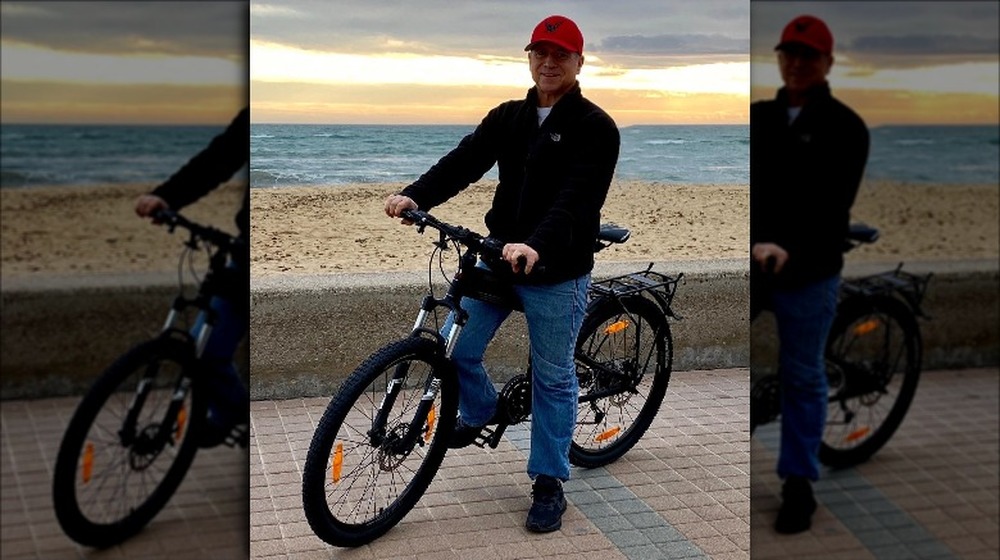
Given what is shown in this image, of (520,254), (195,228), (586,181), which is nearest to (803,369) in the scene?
(195,228)

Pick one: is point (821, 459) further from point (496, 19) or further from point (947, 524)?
point (496, 19)

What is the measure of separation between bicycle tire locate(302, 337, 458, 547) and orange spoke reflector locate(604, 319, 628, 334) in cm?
56

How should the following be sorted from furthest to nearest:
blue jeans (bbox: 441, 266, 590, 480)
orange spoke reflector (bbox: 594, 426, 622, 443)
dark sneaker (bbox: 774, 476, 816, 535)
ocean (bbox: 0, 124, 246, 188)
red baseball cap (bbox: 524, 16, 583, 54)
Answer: orange spoke reflector (bbox: 594, 426, 622, 443)
blue jeans (bbox: 441, 266, 590, 480)
red baseball cap (bbox: 524, 16, 583, 54)
ocean (bbox: 0, 124, 246, 188)
dark sneaker (bbox: 774, 476, 816, 535)

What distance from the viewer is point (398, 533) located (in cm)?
309

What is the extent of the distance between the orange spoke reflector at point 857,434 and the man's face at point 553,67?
1.85 metres

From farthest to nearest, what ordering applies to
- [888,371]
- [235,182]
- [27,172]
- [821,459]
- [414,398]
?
[414,398], [235,182], [27,172], [821,459], [888,371]

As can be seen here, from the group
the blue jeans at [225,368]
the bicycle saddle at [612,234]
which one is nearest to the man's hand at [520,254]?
the bicycle saddle at [612,234]

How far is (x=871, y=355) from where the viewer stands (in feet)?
3.23

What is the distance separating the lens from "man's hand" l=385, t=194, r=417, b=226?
2.77 metres

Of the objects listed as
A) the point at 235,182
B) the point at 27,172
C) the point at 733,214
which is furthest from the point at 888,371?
the point at 733,214

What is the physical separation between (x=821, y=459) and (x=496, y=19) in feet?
7.90

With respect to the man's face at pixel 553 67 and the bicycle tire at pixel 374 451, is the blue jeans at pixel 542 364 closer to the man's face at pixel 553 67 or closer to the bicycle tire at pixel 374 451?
the bicycle tire at pixel 374 451

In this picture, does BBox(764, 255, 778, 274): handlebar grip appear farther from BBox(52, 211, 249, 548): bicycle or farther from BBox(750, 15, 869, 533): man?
BBox(52, 211, 249, 548): bicycle

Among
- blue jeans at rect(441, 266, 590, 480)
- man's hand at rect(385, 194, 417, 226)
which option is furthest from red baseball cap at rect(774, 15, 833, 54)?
blue jeans at rect(441, 266, 590, 480)
